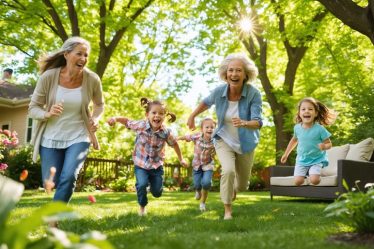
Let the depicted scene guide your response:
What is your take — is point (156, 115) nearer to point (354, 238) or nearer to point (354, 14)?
point (354, 238)

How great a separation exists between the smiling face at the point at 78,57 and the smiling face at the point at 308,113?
346 centimetres

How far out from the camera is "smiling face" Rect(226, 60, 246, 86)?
19.8 ft

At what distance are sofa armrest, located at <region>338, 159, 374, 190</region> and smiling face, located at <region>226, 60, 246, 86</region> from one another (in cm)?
355

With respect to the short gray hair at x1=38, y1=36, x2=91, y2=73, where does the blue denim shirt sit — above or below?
below

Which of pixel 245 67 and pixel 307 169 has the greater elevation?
pixel 245 67

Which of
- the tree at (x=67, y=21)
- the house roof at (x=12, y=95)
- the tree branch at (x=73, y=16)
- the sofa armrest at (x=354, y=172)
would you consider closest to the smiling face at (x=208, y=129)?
Answer: the sofa armrest at (x=354, y=172)

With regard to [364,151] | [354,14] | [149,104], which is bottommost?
[364,151]

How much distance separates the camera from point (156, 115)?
259 inches

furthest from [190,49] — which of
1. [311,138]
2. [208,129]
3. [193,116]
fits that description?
[193,116]

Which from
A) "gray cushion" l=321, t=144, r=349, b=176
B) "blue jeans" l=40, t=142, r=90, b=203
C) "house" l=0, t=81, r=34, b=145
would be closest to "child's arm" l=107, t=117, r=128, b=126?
"blue jeans" l=40, t=142, r=90, b=203

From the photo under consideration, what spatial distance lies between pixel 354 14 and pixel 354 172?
2.89m

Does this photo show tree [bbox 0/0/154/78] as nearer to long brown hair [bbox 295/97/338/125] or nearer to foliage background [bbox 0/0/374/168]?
foliage background [bbox 0/0/374/168]

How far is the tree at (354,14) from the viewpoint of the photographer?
8016 millimetres

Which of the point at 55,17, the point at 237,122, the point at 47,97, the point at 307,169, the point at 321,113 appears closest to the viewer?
the point at 47,97
